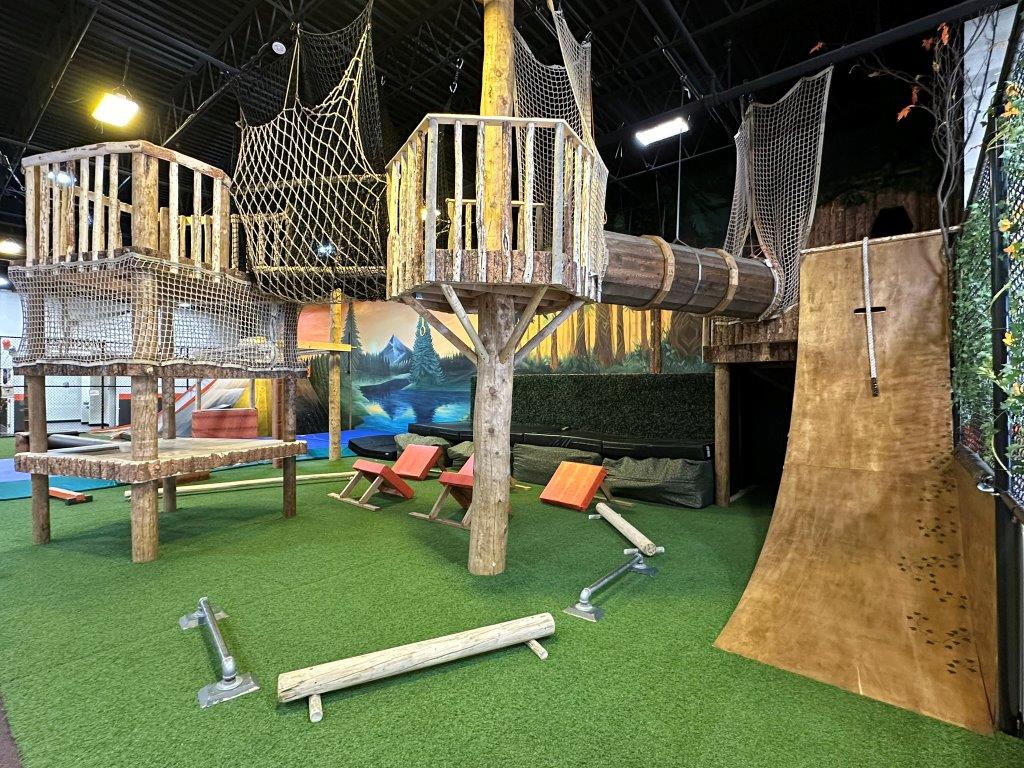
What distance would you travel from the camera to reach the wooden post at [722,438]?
6.07 meters

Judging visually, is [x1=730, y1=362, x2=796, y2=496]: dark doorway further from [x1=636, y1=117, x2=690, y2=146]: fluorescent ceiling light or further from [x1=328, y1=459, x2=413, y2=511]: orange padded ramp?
[x1=328, y1=459, x2=413, y2=511]: orange padded ramp

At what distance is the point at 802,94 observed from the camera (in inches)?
201

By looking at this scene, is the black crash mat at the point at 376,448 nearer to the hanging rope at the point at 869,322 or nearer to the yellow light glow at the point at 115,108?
the yellow light glow at the point at 115,108

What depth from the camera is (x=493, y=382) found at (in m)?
3.68

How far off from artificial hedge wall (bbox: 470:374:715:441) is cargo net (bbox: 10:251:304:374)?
5.71m

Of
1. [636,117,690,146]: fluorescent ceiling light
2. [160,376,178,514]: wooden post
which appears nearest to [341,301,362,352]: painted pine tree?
[160,376,178,514]: wooden post

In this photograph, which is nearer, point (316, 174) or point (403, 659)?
point (403, 659)

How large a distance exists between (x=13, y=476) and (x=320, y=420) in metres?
6.95

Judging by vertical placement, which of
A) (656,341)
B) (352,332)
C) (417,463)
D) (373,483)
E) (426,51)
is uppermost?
(426,51)

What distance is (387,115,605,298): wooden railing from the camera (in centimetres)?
308

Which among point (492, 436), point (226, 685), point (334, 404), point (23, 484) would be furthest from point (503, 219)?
point (23, 484)

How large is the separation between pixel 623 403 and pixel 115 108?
27.4ft

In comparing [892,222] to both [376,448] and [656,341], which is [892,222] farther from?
[376,448]

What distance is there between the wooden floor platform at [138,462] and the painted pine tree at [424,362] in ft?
30.6
